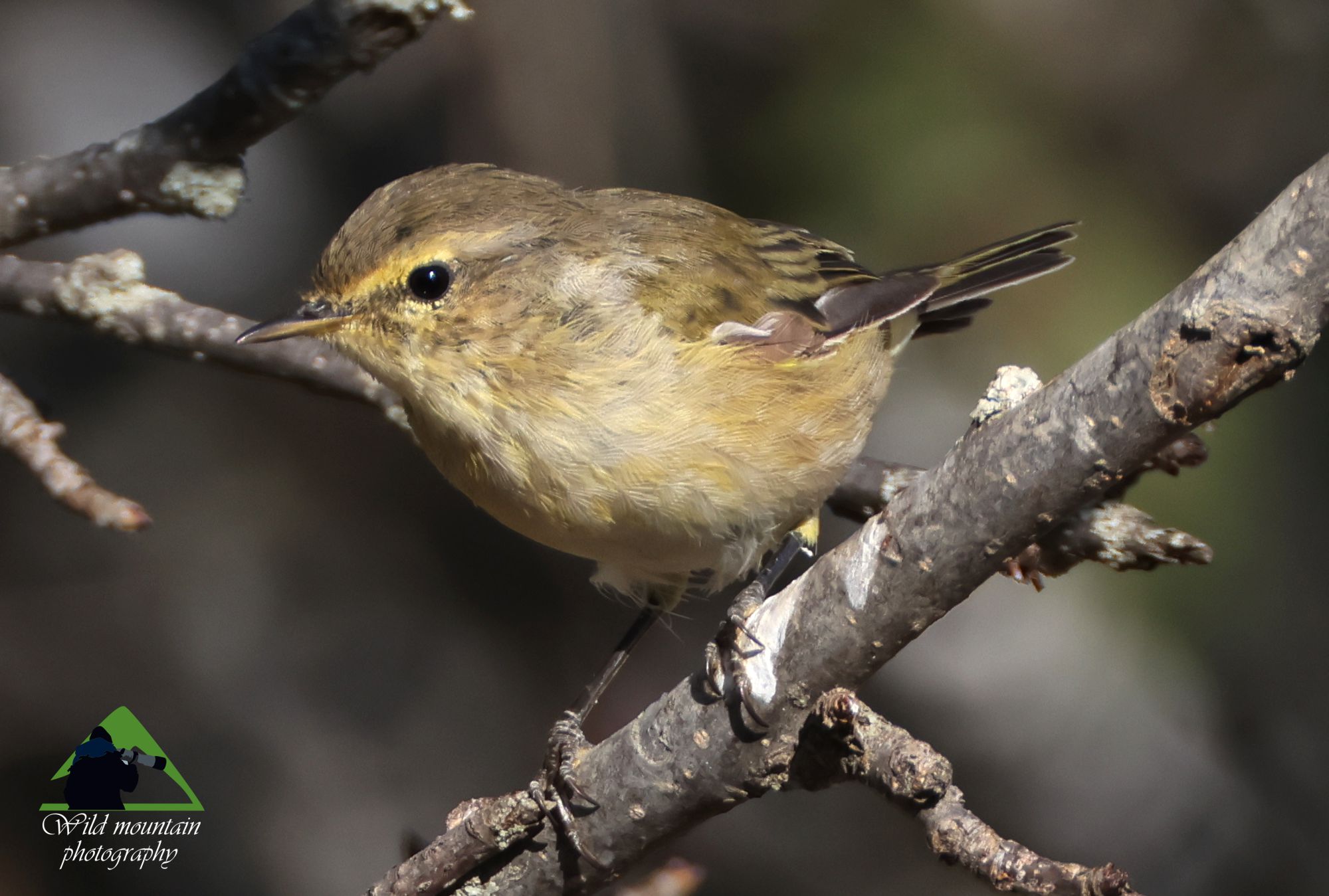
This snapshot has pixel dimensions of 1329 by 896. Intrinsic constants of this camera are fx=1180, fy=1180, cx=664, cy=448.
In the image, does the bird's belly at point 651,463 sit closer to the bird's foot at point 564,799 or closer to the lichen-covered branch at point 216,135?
the bird's foot at point 564,799

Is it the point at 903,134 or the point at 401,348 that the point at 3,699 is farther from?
the point at 903,134

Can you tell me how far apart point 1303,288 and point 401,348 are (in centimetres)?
162

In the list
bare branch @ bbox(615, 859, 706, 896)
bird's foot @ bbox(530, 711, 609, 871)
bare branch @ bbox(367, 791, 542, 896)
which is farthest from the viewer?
bare branch @ bbox(615, 859, 706, 896)

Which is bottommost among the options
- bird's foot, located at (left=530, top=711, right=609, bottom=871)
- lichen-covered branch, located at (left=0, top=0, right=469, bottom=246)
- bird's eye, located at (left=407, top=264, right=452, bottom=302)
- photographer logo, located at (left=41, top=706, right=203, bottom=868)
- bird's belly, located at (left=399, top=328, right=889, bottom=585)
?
bird's foot, located at (left=530, top=711, right=609, bottom=871)

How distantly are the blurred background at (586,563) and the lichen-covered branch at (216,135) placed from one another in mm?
1419

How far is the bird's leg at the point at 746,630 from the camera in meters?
1.92

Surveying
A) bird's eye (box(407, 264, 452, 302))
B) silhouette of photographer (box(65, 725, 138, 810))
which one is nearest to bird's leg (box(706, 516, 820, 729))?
bird's eye (box(407, 264, 452, 302))

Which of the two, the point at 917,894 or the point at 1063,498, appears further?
the point at 917,894

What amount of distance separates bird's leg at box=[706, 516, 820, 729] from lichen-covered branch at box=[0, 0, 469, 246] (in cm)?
128

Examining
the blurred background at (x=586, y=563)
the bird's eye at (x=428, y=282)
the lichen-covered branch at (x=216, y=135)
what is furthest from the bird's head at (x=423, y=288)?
the blurred background at (x=586, y=563)

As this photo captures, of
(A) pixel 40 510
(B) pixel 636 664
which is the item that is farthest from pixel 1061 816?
(A) pixel 40 510

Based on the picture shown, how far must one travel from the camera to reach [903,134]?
155 inches

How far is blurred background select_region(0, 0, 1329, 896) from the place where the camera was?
160 inches

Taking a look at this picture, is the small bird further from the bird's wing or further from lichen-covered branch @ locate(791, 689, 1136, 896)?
lichen-covered branch @ locate(791, 689, 1136, 896)
